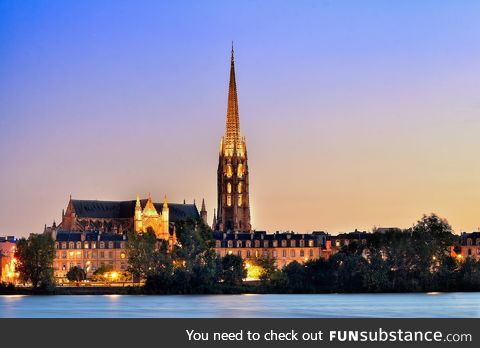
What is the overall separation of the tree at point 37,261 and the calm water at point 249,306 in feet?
7.79

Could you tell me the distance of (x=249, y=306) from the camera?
101 meters

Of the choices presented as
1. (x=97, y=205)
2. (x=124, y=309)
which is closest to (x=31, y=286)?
(x=124, y=309)

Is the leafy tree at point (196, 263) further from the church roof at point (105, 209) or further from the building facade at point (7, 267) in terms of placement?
the church roof at point (105, 209)

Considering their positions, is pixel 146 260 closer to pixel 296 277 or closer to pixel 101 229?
pixel 296 277

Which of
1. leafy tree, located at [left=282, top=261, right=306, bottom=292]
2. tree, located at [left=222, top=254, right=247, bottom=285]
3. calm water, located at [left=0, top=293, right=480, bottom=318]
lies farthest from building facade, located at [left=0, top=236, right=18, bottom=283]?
leafy tree, located at [left=282, top=261, right=306, bottom=292]

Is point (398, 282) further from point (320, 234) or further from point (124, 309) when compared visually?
point (320, 234)

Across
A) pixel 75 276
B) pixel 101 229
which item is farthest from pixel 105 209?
pixel 75 276

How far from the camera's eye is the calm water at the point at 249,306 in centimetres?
9350

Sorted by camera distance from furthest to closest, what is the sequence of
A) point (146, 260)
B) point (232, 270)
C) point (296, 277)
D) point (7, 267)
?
point (7, 267) → point (232, 270) → point (296, 277) → point (146, 260)

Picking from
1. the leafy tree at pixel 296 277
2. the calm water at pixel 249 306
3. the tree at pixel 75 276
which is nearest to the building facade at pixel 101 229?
the tree at pixel 75 276

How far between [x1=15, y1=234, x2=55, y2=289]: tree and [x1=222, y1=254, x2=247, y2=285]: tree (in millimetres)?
16513

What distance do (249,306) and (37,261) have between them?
27.2m

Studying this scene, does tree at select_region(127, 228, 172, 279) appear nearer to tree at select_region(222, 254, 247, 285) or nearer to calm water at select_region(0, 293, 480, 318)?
calm water at select_region(0, 293, 480, 318)
